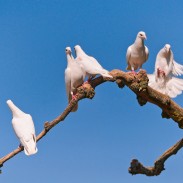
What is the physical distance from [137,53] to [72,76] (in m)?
1.81

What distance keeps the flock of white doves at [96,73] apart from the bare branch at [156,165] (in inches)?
53.2

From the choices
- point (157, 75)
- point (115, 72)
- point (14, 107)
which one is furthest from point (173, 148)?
point (14, 107)

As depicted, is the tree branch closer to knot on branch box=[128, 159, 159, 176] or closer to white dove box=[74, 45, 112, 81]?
white dove box=[74, 45, 112, 81]

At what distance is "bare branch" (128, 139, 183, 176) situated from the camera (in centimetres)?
1508

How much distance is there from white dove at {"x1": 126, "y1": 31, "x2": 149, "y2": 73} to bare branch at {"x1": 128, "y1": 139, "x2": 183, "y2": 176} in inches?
86.2

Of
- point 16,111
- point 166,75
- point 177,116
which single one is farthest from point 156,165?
point 16,111

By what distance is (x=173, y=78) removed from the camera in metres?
14.9

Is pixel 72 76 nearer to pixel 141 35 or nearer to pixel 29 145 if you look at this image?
pixel 29 145

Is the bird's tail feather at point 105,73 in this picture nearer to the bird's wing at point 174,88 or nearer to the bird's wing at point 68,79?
the bird's wing at point 68,79

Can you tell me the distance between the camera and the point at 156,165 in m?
15.3

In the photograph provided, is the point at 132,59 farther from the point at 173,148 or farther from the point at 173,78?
the point at 173,148

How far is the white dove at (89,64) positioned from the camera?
43.2 ft

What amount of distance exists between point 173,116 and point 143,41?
6.18ft

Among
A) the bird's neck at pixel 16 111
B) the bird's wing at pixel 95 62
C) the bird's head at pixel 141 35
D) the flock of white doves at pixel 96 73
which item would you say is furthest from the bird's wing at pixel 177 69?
the bird's neck at pixel 16 111
